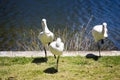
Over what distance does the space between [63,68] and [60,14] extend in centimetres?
874

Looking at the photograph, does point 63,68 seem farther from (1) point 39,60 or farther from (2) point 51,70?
(1) point 39,60

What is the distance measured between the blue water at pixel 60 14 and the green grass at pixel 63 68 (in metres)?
4.07

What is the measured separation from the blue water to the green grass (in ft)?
13.4

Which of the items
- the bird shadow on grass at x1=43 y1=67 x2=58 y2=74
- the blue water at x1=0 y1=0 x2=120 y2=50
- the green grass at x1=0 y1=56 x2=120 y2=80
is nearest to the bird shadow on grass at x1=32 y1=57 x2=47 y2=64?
the green grass at x1=0 y1=56 x2=120 y2=80

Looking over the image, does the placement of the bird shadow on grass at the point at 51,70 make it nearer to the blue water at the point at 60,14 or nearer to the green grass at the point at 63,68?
the green grass at the point at 63,68

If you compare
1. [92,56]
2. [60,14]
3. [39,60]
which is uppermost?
[60,14]

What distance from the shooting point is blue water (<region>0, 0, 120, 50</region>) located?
16094 mm

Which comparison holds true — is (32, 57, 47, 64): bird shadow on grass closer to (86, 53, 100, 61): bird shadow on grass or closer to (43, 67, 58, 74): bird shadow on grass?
(43, 67, 58, 74): bird shadow on grass

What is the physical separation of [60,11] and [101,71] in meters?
9.52

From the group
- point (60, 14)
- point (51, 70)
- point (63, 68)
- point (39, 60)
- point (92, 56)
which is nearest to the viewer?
point (51, 70)

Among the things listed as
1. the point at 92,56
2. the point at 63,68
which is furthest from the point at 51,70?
the point at 92,56

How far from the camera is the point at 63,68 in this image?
954cm

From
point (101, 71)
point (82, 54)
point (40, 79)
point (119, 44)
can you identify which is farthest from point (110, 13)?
point (40, 79)

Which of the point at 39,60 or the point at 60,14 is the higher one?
the point at 60,14
